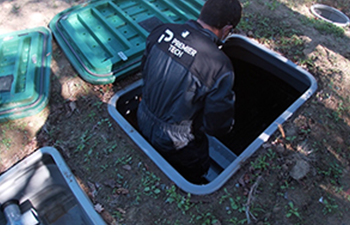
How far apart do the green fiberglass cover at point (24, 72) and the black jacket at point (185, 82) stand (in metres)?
1.55

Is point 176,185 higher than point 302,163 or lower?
lower

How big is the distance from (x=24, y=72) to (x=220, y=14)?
2.68 m

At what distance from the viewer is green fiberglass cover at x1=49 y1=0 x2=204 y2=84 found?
3.37 meters

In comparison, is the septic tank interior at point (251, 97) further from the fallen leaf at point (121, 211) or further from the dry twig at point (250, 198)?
the fallen leaf at point (121, 211)

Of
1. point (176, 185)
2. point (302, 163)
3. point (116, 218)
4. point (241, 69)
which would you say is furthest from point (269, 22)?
point (116, 218)

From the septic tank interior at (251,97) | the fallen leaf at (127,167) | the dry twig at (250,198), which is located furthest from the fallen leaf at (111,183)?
the dry twig at (250,198)

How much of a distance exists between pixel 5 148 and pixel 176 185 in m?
2.03

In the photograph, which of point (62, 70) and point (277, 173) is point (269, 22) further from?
point (62, 70)

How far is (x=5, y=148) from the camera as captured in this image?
288 cm

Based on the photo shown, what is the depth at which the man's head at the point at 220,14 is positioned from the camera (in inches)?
89.2

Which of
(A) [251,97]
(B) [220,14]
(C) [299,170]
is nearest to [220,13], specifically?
(B) [220,14]

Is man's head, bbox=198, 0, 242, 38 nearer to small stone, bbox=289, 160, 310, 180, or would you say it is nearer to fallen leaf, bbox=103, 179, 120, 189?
small stone, bbox=289, 160, 310, 180

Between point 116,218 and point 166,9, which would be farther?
point 166,9

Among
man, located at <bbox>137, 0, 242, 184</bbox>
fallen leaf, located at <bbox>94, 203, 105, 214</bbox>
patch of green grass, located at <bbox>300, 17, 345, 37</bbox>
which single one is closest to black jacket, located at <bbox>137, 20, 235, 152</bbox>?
man, located at <bbox>137, 0, 242, 184</bbox>
